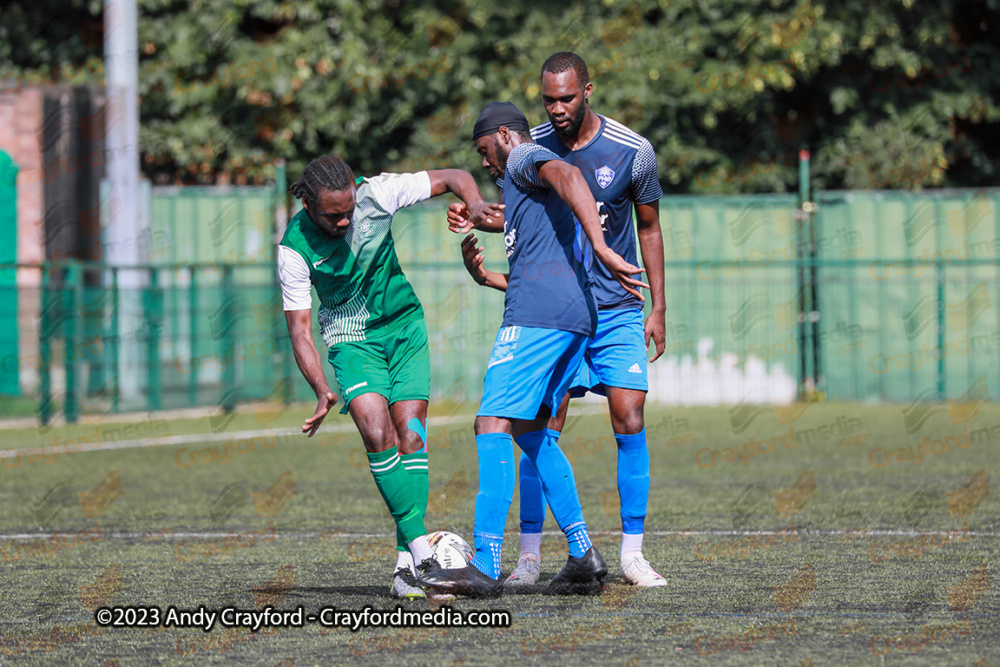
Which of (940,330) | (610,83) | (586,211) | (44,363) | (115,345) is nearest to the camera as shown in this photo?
(586,211)

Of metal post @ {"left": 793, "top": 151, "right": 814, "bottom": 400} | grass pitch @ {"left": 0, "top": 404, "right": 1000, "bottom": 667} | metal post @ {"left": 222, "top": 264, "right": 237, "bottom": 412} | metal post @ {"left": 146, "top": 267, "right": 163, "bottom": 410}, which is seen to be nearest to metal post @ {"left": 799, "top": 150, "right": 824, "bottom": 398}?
metal post @ {"left": 793, "top": 151, "right": 814, "bottom": 400}

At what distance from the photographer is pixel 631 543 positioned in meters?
6.28

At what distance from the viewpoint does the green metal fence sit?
1952cm

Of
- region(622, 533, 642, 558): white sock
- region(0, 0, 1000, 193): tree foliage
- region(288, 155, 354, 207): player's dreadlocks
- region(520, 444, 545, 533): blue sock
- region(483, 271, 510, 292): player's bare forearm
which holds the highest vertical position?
region(0, 0, 1000, 193): tree foliage

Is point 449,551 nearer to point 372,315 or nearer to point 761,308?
point 372,315

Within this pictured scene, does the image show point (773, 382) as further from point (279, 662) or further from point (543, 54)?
point (279, 662)

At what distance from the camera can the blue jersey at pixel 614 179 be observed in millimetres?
6309

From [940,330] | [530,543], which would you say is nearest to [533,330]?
[530,543]

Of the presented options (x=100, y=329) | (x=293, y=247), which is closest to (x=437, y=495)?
(x=293, y=247)

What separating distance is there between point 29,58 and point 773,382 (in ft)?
45.6

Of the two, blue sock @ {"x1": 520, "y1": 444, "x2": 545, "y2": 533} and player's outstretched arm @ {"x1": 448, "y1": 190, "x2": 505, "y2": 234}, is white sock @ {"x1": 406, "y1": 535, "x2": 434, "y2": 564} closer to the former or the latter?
blue sock @ {"x1": 520, "y1": 444, "x2": 545, "y2": 533}

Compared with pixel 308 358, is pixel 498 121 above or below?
above

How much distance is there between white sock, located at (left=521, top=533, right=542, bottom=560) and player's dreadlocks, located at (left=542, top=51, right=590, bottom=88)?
1.95 metres

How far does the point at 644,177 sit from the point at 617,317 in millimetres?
626
